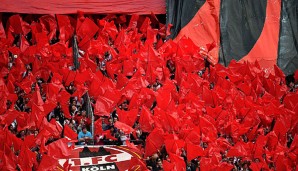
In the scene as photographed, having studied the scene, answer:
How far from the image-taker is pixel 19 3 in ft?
34.3

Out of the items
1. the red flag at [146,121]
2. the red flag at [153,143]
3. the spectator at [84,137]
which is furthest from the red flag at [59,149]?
the red flag at [146,121]

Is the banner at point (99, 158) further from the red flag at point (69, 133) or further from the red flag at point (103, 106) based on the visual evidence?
the red flag at point (103, 106)

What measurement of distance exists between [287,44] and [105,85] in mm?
3798

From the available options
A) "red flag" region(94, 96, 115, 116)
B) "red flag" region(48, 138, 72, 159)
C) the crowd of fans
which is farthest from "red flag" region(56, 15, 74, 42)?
"red flag" region(48, 138, 72, 159)

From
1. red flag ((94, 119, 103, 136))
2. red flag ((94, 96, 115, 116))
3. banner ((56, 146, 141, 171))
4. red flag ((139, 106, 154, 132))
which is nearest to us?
banner ((56, 146, 141, 171))

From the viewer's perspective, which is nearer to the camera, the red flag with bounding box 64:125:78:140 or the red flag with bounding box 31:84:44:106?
the red flag with bounding box 64:125:78:140

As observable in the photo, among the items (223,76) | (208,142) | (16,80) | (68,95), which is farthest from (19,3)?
(208,142)

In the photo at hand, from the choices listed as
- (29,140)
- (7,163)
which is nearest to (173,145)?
(29,140)

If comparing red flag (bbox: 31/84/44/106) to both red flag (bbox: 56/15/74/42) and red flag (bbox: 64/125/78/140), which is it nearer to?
red flag (bbox: 64/125/78/140)

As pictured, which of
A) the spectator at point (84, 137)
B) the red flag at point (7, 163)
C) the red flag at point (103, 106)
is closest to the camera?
the red flag at point (7, 163)

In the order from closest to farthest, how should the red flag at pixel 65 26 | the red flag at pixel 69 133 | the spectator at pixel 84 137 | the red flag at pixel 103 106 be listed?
the red flag at pixel 69 133
the spectator at pixel 84 137
the red flag at pixel 103 106
the red flag at pixel 65 26

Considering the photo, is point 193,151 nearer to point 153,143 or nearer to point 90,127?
point 153,143

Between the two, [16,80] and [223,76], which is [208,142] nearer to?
[223,76]

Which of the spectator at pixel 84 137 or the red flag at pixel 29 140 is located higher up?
the red flag at pixel 29 140
